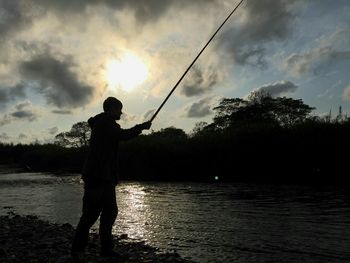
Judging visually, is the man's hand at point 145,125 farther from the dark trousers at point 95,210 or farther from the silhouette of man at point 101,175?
the dark trousers at point 95,210

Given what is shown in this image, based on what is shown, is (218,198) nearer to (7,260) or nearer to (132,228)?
(132,228)

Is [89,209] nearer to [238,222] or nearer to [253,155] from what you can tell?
[238,222]

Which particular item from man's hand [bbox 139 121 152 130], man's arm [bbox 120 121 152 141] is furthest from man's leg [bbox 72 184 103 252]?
man's hand [bbox 139 121 152 130]

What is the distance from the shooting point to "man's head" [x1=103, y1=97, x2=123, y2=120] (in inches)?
290

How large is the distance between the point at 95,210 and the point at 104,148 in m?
0.97

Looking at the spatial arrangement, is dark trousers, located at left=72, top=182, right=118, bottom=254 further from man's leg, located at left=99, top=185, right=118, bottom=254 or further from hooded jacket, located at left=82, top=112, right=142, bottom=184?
hooded jacket, located at left=82, top=112, right=142, bottom=184

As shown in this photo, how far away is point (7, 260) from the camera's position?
7.89m

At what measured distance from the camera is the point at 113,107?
7.40 metres

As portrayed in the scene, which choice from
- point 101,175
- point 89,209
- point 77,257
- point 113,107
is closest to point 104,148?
point 101,175

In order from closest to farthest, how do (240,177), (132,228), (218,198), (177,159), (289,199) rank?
(132,228) → (289,199) → (218,198) → (240,177) → (177,159)

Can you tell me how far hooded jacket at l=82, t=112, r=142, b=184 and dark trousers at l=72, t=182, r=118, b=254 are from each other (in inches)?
5.4

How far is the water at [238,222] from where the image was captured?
Result: 9.95m

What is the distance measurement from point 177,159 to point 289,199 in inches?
Answer: 854

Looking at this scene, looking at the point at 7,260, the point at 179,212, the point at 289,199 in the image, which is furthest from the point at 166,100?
the point at 289,199
